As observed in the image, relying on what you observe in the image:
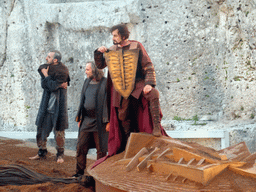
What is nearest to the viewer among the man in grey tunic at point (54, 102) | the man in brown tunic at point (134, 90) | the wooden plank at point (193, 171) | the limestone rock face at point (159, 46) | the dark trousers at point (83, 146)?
the wooden plank at point (193, 171)

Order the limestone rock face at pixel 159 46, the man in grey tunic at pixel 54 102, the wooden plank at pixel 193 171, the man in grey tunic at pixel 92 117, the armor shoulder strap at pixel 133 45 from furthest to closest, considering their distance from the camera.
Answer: the limestone rock face at pixel 159 46 < the man in grey tunic at pixel 54 102 < the man in grey tunic at pixel 92 117 < the armor shoulder strap at pixel 133 45 < the wooden plank at pixel 193 171

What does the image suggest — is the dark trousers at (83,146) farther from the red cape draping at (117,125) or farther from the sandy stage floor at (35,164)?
the red cape draping at (117,125)

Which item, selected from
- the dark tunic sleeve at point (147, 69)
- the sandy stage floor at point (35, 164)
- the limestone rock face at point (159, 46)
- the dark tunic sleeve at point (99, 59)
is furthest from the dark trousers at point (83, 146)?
the limestone rock face at point (159, 46)

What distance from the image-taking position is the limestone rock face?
19.5ft

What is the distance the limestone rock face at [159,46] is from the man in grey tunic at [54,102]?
8.91 ft

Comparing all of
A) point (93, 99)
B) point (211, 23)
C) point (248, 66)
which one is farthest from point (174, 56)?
point (93, 99)

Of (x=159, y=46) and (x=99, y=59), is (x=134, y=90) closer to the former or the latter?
(x=99, y=59)

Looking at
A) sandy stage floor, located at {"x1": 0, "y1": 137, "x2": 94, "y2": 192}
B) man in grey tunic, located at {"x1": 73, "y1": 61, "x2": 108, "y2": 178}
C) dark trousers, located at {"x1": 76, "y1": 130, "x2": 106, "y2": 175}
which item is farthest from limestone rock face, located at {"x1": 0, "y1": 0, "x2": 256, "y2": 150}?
dark trousers, located at {"x1": 76, "y1": 130, "x2": 106, "y2": 175}

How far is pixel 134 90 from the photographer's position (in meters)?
2.70

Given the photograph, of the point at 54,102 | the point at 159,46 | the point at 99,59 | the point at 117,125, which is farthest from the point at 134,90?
the point at 159,46

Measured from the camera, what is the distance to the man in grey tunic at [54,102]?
14.8 ft

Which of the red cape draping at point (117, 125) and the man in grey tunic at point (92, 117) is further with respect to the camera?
the man in grey tunic at point (92, 117)

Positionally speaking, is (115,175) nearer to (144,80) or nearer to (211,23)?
(144,80)

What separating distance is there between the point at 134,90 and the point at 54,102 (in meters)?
2.19
